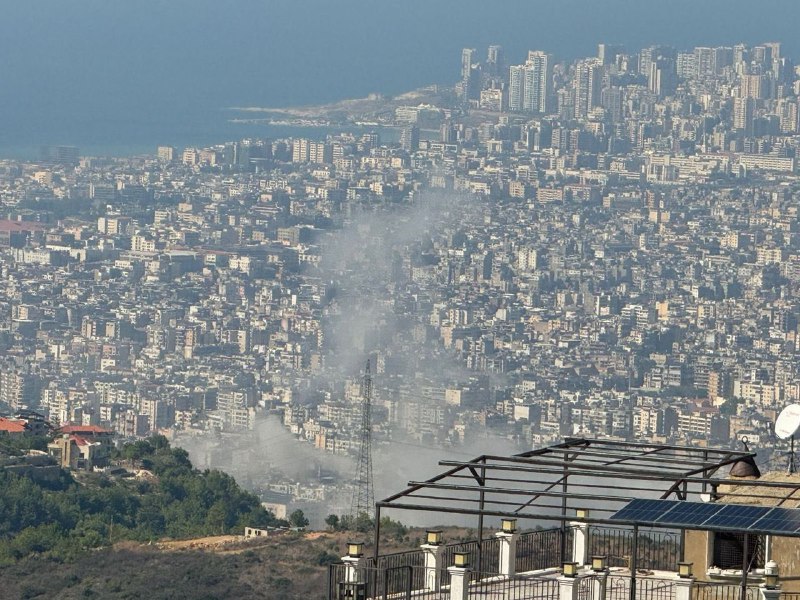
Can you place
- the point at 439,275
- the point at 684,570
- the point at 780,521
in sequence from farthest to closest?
the point at 439,275 → the point at 780,521 → the point at 684,570

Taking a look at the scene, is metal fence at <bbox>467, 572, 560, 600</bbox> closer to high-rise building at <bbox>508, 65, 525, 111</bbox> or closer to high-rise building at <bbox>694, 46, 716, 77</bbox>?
high-rise building at <bbox>694, 46, 716, 77</bbox>

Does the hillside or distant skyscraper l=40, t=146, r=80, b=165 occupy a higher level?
distant skyscraper l=40, t=146, r=80, b=165

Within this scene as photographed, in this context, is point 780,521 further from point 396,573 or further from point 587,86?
point 587,86

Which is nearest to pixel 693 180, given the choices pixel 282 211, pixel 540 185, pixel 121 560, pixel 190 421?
pixel 540 185

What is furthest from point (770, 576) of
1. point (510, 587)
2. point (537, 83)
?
point (537, 83)

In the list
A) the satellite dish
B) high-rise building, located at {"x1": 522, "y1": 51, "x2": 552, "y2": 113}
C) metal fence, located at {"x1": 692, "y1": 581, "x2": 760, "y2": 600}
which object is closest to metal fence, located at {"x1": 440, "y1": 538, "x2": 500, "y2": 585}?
metal fence, located at {"x1": 692, "y1": 581, "x2": 760, "y2": 600}

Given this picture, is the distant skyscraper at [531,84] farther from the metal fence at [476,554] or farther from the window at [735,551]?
the window at [735,551]
